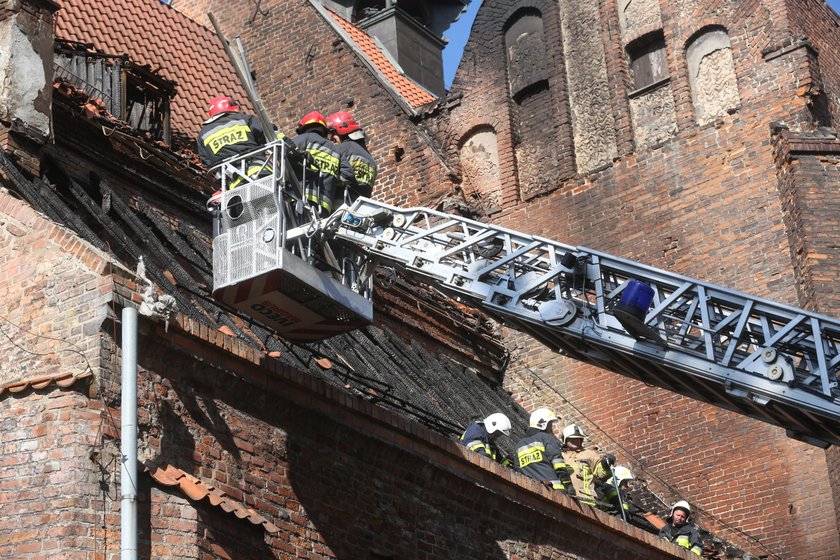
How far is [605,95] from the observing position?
22.6 metres

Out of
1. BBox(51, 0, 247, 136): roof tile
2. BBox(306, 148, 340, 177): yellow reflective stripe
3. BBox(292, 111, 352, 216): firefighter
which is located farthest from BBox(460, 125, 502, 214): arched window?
BBox(306, 148, 340, 177): yellow reflective stripe

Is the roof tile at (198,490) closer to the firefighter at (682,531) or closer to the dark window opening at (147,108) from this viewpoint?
the firefighter at (682,531)

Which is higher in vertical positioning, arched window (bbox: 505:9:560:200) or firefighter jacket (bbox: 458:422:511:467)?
arched window (bbox: 505:9:560:200)

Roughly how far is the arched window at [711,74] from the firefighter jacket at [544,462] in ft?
22.7

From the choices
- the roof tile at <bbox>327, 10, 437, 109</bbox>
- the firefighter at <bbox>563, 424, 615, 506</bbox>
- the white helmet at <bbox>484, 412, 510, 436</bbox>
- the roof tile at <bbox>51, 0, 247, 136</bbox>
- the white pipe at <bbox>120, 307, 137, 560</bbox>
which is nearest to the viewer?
the white pipe at <bbox>120, 307, 137, 560</bbox>

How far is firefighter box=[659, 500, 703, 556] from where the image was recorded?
17953 mm

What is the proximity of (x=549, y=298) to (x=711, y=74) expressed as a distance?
9914 mm

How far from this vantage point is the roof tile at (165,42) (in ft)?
72.2

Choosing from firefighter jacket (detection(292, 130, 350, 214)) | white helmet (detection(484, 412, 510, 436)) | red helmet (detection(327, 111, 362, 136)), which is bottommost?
white helmet (detection(484, 412, 510, 436))

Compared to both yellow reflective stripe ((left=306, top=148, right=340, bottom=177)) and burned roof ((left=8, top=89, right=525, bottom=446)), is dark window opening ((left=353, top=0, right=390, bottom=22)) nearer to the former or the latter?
burned roof ((left=8, top=89, right=525, bottom=446))

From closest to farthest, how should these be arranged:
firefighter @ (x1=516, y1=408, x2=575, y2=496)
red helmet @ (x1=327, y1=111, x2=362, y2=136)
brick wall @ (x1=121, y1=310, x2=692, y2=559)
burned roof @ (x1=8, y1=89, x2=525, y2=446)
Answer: brick wall @ (x1=121, y1=310, x2=692, y2=559) → burned roof @ (x1=8, y1=89, x2=525, y2=446) → red helmet @ (x1=327, y1=111, x2=362, y2=136) → firefighter @ (x1=516, y1=408, x2=575, y2=496)

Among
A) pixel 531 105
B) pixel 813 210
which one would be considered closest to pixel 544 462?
pixel 813 210

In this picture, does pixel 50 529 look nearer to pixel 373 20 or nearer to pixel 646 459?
pixel 646 459

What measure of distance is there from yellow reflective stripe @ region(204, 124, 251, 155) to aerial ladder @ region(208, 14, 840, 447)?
0.21 m
